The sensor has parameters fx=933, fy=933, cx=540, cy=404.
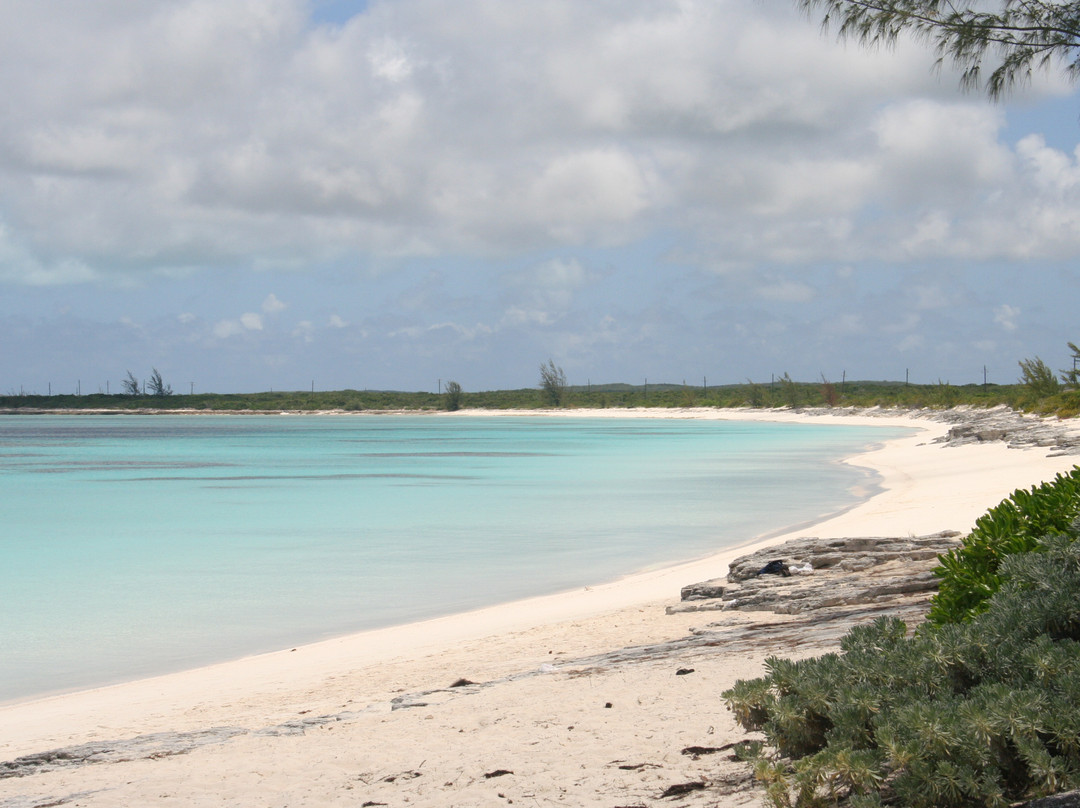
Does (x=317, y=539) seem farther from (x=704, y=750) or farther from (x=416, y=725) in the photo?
(x=704, y=750)

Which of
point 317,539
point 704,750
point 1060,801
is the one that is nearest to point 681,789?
point 704,750

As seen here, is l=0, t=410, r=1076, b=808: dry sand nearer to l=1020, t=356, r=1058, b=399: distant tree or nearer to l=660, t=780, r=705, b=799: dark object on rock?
l=660, t=780, r=705, b=799: dark object on rock

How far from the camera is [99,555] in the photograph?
15953mm

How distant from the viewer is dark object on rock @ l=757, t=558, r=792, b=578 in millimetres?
8469

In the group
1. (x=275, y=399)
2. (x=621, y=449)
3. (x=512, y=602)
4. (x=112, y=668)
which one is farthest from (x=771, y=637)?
(x=275, y=399)

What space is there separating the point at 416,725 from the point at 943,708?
290 centimetres

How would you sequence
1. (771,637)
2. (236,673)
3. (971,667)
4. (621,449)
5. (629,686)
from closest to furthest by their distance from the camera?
(971,667), (629,686), (771,637), (236,673), (621,449)

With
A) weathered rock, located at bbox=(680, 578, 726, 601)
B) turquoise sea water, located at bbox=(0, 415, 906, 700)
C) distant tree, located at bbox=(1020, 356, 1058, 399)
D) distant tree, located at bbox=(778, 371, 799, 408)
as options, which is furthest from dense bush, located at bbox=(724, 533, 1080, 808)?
distant tree, located at bbox=(778, 371, 799, 408)

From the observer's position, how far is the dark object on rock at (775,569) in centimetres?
847

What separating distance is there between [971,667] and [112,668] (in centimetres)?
786

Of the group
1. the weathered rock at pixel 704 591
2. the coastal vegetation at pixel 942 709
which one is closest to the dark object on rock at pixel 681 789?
the coastal vegetation at pixel 942 709

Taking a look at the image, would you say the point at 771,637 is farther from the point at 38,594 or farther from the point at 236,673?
the point at 38,594

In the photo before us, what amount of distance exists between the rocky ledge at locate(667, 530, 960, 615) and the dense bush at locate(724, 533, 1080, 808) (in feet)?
9.95

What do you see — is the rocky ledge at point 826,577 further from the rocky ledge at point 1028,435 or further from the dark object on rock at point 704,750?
the rocky ledge at point 1028,435
